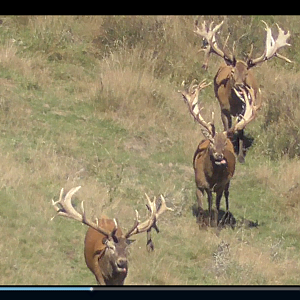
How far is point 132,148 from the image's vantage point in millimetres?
14398

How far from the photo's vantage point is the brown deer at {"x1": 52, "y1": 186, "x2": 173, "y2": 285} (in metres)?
8.62

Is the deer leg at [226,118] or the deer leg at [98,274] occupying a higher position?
the deer leg at [98,274]

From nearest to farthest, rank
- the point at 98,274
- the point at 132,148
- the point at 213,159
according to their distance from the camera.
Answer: the point at 98,274 → the point at 213,159 → the point at 132,148

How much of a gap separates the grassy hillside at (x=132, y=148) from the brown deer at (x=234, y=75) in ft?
2.08

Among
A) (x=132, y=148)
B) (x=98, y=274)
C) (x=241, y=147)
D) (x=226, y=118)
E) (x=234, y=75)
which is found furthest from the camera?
(x=226, y=118)

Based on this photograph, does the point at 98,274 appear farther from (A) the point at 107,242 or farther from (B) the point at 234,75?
(B) the point at 234,75

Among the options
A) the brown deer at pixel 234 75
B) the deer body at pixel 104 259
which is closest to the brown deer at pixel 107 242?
the deer body at pixel 104 259

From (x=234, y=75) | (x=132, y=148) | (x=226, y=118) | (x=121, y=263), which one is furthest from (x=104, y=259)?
(x=226, y=118)

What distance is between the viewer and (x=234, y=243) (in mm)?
11539

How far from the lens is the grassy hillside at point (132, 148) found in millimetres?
10734

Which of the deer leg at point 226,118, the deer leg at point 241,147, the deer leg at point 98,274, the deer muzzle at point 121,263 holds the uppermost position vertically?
the deer muzzle at point 121,263

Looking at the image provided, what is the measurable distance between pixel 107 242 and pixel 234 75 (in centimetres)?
601

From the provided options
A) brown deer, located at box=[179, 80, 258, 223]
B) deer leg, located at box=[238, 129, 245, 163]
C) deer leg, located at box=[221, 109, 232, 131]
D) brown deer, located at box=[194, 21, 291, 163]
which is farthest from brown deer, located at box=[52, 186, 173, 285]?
deer leg, located at box=[221, 109, 232, 131]

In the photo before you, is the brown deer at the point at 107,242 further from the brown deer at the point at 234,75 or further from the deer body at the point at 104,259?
the brown deer at the point at 234,75
